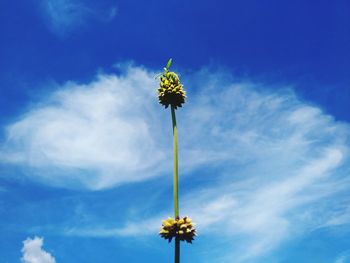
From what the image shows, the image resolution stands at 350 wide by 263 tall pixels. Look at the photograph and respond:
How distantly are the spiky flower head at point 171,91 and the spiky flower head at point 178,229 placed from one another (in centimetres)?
511

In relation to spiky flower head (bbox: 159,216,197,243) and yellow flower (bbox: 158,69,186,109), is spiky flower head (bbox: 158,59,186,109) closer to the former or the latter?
yellow flower (bbox: 158,69,186,109)

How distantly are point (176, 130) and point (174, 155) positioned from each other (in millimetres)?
1190

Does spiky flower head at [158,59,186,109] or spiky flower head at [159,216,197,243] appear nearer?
spiky flower head at [159,216,197,243]

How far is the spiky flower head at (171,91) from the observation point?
1770 cm

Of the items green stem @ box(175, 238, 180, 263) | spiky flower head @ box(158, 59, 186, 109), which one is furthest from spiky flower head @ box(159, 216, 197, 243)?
spiky flower head @ box(158, 59, 186, 109)

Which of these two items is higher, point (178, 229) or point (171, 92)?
point (171, 92)

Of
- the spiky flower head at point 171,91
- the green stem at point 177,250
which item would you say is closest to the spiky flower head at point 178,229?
the green stem at point 177,250

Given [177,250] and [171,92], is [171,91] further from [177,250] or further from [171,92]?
[177,250]

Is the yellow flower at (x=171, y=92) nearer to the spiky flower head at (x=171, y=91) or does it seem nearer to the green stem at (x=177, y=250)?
the spiky flower head at (x=171, y=91)

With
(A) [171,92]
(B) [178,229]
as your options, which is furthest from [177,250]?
(A) [171,92]

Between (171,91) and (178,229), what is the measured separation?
6.03 metres

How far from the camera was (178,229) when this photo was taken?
14.6 metres

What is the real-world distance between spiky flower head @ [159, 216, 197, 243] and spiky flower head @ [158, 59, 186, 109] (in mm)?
5105

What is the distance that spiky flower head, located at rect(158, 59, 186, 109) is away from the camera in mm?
17703
